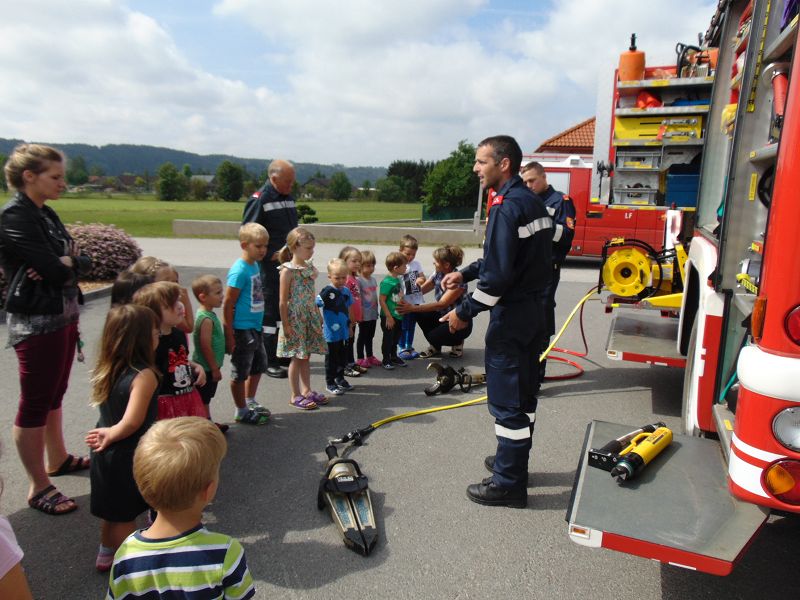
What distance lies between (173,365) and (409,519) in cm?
163

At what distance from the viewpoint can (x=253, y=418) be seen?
4691mm

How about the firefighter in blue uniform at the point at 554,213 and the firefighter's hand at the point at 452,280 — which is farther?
the firefighter in blue uniform at the point at 554,213

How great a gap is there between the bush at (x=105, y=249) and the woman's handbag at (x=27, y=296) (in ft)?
28.7

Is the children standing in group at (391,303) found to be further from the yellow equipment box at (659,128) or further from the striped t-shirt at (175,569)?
the striped t-shirt at (175,569)

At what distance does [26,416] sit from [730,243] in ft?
12.7

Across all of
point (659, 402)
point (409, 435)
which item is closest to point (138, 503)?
point (409, 435)

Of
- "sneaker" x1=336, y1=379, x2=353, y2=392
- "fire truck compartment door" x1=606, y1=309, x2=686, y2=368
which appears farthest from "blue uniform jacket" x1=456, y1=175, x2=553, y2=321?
"sneaker" x1=336, y1=379, x2=353, y2=392

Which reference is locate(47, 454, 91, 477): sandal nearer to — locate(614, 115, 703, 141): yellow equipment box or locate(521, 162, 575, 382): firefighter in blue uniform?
locate(521, 162, 575, 382): firefighter in blue uniform

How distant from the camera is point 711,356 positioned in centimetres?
320

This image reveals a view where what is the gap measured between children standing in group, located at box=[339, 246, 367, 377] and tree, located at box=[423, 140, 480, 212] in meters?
53.9

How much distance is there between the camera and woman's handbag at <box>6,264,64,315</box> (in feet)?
10.3

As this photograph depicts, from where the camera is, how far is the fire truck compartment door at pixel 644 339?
461cm

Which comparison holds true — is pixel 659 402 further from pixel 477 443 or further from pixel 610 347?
pixel 477 443

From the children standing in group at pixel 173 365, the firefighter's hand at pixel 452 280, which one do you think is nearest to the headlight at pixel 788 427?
the firefighter's hand at pixel 452 280
